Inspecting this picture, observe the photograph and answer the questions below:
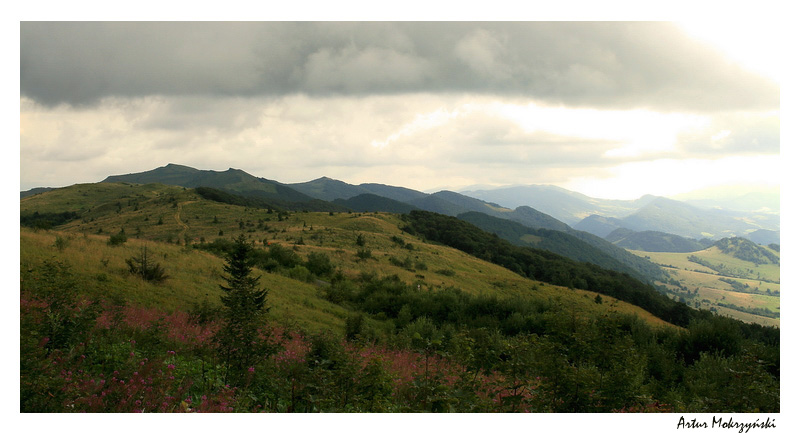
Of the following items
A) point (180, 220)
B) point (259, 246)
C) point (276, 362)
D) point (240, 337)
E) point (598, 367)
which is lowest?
point (598, 367)

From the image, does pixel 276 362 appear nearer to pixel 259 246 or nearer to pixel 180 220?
pixel 259 246

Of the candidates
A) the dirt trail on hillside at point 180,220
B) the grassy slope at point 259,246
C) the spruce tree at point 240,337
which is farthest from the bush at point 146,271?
the dirt trail on hillside at point 180,220

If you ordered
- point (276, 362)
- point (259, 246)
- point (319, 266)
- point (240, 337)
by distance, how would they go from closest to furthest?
point (240, 337), point (276, 362), point (319, 266), point (259, 246)

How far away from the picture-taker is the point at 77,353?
7.07 metres

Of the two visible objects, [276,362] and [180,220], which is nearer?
[276,362]

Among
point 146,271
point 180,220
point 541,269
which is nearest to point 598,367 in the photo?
point 146,271

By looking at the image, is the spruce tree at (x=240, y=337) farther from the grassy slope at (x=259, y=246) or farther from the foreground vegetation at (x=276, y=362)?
the grassy slope at (x=259, y=246)

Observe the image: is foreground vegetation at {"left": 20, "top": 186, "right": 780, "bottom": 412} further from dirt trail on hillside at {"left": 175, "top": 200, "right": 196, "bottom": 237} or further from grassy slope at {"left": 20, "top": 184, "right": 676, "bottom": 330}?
dirt trail on hillside at {"left": 175, "top": 200, "right": 196, "bottom": 237}

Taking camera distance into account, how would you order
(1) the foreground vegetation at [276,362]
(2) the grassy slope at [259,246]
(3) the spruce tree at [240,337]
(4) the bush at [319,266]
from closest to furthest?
(1) the foreground vegetation at [276,362] → (3) the spruce tree at [240,337] → (2) the grassy slope at [259,246] → (4) the bush at [319,266]

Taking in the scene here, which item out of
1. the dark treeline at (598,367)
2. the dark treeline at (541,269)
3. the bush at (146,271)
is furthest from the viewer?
the dark treeline at (541,269)

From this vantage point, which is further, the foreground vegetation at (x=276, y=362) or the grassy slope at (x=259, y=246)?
the grassy slope at (x=259, y=246)

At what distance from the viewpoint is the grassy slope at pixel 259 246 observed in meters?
14.4

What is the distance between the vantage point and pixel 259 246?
3612cm

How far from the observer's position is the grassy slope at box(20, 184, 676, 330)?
14.4 meters
